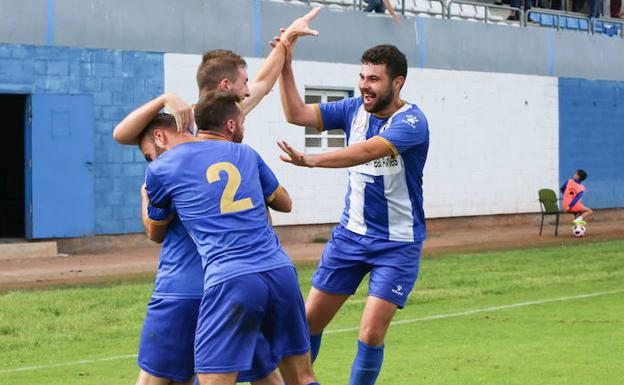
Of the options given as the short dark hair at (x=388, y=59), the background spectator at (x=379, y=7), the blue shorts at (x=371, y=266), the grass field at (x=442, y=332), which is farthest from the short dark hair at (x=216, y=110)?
the background spectator at (x=379, y=7)

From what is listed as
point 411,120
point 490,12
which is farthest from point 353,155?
point 490,12

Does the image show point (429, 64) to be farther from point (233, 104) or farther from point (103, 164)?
point (233, 104)

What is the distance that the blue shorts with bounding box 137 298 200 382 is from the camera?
6.18 meters

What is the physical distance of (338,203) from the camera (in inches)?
1069

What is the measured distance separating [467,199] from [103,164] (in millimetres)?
10301

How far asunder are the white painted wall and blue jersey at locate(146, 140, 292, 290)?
18.1 m

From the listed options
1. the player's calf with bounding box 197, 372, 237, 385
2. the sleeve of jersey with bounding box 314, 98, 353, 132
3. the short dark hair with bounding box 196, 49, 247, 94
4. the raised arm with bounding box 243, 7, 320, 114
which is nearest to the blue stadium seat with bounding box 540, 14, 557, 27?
the sleeve of jersey with bounding box 314, 98, 353, 132

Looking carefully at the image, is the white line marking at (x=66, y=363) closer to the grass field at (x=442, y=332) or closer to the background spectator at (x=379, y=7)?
the grass field at (x=442, y=332)

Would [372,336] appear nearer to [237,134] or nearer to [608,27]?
[237,134]

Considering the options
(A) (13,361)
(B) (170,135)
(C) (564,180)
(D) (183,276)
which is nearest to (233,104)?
(B) (170,135)

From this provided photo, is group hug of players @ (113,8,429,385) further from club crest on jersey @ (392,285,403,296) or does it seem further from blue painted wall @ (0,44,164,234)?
blue painted wall @ (0,44,164,234)

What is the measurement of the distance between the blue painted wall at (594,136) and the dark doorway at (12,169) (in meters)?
14.2

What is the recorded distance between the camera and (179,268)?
620 cm

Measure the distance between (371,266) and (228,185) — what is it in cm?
254
